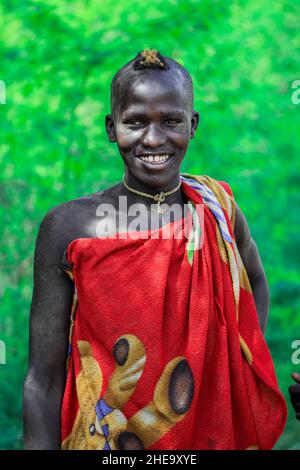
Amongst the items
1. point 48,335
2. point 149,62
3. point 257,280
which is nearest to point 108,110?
point 257,280

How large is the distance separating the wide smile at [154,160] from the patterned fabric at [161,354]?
18 cm

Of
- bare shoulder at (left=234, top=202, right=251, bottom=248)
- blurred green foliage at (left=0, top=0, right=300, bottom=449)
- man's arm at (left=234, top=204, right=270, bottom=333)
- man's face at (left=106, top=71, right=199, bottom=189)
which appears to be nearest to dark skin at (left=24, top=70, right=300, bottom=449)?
man's face at (left=106, top=71, right=199, bottom=189)

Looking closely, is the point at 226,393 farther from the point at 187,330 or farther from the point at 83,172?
the point at 83,172

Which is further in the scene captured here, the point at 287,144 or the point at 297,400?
the point at 287,144

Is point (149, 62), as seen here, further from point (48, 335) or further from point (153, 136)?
point (48, 335)

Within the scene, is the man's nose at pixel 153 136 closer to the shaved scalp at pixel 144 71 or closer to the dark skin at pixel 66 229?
the dark skin at pixel 66 229

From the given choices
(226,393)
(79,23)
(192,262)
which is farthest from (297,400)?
(79,23)

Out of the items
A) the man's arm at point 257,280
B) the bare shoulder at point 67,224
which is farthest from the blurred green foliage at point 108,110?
the bare shoulder at point 67,224

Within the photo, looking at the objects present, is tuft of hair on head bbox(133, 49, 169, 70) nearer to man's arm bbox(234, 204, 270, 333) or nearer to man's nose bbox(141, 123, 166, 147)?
man's nose bbox(141, 123, 166, 147)

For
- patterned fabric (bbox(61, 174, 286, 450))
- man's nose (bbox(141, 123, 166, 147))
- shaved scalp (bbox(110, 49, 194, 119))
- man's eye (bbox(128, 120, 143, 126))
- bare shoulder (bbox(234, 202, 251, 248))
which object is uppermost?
shaved scalp (bbox(110, 49, 194, 119))

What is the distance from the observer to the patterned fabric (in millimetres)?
2568

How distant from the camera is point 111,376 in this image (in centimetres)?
259

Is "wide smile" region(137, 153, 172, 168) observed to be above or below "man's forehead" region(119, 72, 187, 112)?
below

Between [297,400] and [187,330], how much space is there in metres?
0.51
